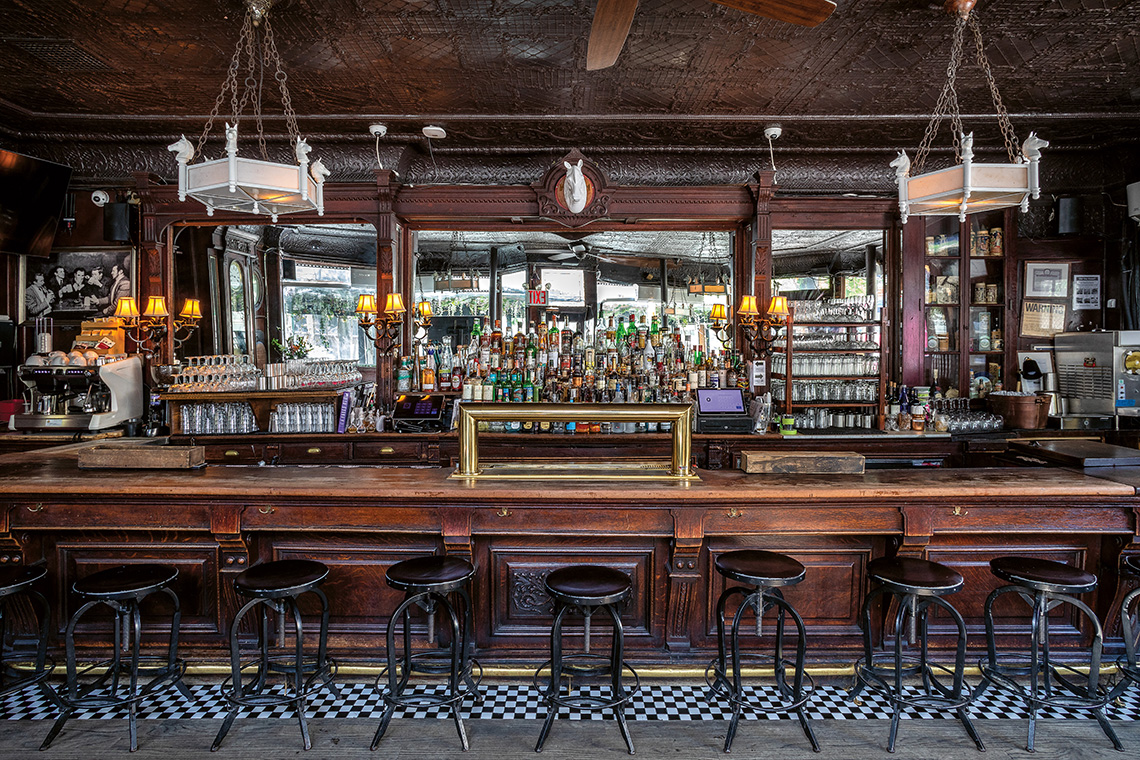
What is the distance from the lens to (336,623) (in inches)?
129

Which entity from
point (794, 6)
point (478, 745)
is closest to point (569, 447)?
point (478, 745)

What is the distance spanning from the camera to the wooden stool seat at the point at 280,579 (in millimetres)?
2637

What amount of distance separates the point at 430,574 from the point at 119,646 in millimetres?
1483

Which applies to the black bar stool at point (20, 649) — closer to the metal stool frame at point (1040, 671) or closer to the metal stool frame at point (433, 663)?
the metal stool frame at point (433, 663)

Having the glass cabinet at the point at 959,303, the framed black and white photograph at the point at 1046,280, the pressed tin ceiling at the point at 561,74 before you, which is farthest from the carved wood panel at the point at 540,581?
the framed black and white photograph at the point at 1046,280

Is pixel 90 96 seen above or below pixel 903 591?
above

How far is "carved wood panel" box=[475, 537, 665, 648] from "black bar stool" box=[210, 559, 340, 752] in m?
0.77

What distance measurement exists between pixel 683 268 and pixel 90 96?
27.0 ft

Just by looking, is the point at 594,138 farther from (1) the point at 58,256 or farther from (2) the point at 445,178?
(1) the point at 58,256

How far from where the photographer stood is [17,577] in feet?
9.18

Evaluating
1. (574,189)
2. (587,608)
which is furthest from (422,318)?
(587,608)

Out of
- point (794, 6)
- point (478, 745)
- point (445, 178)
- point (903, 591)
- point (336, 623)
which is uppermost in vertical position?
point (445, 178)

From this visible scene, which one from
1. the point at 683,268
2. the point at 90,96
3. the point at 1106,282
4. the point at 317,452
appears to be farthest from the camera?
the point at 683,268

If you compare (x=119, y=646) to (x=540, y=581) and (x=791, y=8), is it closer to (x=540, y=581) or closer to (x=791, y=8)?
(x=540, y=581)
